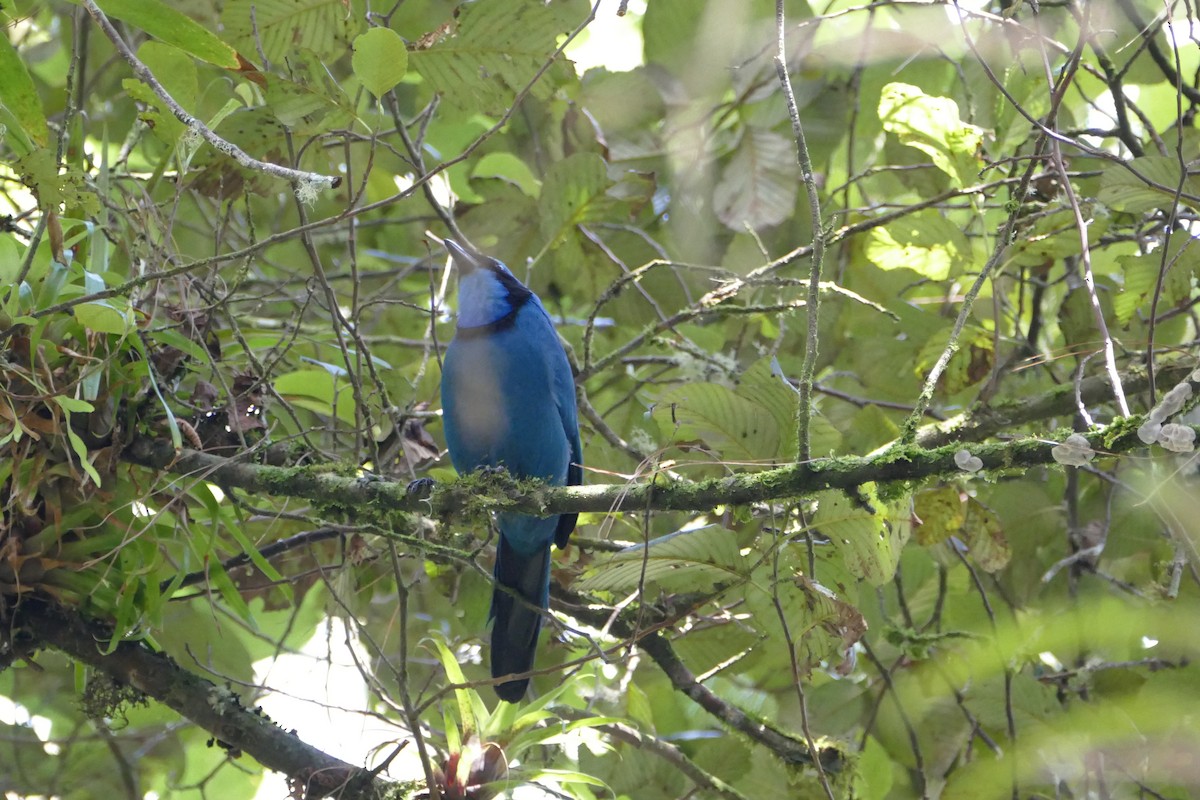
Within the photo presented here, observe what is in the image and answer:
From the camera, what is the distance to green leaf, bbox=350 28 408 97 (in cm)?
235

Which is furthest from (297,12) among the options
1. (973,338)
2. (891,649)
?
(891,649)

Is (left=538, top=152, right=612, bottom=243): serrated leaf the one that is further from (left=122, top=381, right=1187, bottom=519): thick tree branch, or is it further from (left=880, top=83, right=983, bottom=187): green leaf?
(left=122, top=381, right=1187, bottom=519): thick tree branch

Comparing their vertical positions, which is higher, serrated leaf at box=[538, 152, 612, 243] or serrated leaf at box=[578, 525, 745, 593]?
serrated leaf at box=[538, 152, 612, 243]

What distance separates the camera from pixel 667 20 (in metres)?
4.22

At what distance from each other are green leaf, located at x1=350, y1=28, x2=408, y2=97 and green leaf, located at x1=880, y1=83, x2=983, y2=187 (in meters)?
1.69

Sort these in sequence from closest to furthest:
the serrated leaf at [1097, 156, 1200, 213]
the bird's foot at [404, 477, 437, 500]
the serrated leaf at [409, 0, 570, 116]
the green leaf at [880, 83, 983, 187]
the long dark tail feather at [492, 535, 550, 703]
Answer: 1. the bird's foot at [404, 477, 437, 500]
2. the serrated leaf at [1097, 156, 1200, 213]
3. the serrated leaf at [409, 0, 570, 116]
4. the green leaf at [880, 83, 983, 187]
5. the long dark tail feather at [492, 535, 550, 703]

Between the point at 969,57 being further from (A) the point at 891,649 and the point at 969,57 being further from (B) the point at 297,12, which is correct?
(B) the point at 297,12

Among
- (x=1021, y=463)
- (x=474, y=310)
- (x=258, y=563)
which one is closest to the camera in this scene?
(x=1021, y=463)

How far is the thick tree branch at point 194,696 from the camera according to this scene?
276 cm

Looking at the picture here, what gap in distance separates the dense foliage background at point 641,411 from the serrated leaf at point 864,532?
0.01 metres

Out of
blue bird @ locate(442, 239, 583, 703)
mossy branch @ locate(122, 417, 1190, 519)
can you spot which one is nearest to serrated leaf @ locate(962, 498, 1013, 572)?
mossy branch @ locate(122, 417, 1190, 519)

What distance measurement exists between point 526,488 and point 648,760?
Answer: 132 cm

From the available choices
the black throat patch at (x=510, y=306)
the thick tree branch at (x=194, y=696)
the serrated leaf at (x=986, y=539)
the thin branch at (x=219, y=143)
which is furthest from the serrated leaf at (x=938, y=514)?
the thin branch at (x=219, y=143)

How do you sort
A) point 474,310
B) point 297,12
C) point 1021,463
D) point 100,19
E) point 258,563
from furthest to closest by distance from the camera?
point 474,310 < point 297,12 < point 258,563 < point 100,19 < point 1021,463
